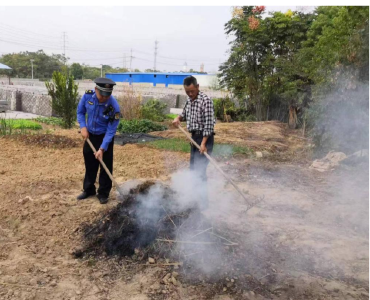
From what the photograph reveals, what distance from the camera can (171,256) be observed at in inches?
129

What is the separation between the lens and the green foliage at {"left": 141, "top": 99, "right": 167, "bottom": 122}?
1395cm

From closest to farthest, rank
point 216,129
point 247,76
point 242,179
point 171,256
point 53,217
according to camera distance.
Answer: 1. point 171,256
2. point 53,217
3. point 242,179
4. point 216,129
5. point 247,76

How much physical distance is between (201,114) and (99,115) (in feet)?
4.73

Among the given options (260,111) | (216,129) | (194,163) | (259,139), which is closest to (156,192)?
(194,163)

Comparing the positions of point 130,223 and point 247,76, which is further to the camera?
point 247,76

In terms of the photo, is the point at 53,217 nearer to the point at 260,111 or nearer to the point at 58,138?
the point at 58,138

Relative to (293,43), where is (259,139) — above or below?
below

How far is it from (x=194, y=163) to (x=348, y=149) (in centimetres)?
459

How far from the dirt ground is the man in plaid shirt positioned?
72 centimetres

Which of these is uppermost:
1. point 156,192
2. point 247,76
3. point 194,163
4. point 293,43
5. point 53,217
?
point 293,43

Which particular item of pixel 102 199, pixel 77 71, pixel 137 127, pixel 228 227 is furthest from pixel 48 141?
pixel 77 71

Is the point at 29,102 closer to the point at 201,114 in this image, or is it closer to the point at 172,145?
the point at 172,145

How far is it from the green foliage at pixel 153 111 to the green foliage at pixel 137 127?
184 cm

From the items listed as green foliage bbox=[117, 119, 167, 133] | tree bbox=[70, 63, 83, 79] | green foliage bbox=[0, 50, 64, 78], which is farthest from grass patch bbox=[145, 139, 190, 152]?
tree bbox=[70, 63, 83, 79]
